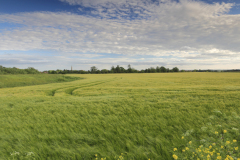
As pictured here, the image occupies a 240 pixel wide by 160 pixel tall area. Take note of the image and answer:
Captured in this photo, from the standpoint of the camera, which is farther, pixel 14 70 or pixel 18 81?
pixel 14 70

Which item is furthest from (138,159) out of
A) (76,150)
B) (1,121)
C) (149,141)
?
(1,121)

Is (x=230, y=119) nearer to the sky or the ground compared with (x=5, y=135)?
nearer to the sky

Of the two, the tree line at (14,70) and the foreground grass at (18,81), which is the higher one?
the tree line at (14,70)

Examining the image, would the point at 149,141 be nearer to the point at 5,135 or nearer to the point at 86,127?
the point at 86,127

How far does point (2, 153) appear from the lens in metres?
3.69

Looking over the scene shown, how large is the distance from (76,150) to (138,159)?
180 centimetres

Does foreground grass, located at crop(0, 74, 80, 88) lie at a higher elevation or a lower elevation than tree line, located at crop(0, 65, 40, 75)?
lower

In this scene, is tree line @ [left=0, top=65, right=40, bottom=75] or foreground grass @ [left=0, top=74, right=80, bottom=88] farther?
tree line @ [left=0, top=65, right=40, bottom=75]

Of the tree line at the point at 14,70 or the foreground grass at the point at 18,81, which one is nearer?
the foreground grass at the point at 18,81

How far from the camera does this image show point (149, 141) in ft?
12.7

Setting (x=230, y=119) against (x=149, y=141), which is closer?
(x=149, y=141)

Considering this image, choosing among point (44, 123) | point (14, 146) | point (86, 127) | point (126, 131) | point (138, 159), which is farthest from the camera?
point (44, 123)

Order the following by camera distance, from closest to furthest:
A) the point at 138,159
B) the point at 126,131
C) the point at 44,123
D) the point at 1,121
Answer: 1. the point at 138,159
2. the point at 126,131
3. the point at 44,123
4. the point at 1,121

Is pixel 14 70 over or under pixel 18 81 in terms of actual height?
over
